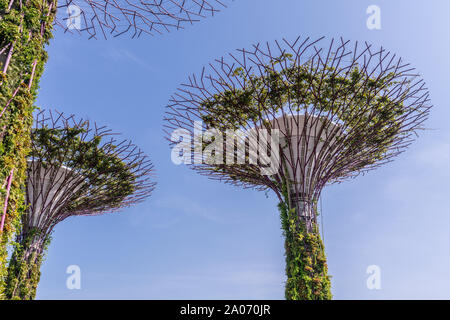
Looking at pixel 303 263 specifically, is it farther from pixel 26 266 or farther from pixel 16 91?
pixel 26 266

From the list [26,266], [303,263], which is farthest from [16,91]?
[26,266]

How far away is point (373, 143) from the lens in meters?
10.5

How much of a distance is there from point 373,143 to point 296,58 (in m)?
4.28

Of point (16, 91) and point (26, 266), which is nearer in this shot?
point (16, 91)

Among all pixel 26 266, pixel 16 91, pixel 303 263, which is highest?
pixel 16 91

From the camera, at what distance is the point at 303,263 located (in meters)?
8.49

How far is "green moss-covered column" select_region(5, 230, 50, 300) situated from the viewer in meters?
10.6

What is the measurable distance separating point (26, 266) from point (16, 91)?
31.3ft

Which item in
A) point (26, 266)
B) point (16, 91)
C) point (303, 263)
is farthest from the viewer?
point (26, 266)

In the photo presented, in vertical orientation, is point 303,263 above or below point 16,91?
below

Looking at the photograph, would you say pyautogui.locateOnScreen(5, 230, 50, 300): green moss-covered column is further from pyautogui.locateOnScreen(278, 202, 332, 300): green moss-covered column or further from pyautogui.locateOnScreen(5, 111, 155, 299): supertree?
pyautogui.locateOnScreen(278, 202, 332, 300): green moss-covered column

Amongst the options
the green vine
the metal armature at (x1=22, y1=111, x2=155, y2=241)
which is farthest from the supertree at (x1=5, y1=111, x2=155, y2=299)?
the green vine
